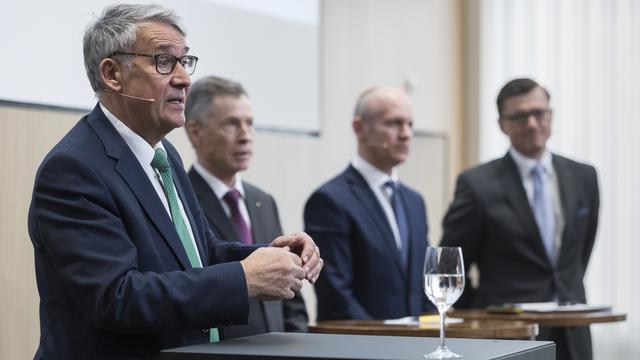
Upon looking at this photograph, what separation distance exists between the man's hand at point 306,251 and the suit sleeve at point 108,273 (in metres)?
0.21

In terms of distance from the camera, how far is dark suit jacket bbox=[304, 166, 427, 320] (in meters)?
4.41

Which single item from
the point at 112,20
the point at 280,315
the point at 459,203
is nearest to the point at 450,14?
the point at 459,203

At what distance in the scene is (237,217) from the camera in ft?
13.5

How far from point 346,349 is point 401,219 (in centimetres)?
232

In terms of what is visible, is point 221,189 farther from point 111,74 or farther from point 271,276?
point 271,276

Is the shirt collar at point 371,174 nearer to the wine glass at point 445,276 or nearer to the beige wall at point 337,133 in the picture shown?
the beige wall at point 337,133

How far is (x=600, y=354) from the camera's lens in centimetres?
715

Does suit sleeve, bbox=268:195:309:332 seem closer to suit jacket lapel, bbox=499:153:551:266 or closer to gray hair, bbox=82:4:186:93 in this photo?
suit jacket lapel, bbox=499:153:551:266

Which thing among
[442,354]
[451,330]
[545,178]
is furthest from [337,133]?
[442,354]

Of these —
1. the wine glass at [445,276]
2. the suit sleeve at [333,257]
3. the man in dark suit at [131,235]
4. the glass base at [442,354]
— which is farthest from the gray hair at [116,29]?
the suit sleeve at [333,257]

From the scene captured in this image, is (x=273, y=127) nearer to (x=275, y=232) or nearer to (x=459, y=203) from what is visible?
(x=459, y=203)

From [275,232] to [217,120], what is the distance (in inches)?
19.3

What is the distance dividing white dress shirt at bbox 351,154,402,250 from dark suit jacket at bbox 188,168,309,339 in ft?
1.68

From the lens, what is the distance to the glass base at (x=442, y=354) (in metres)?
2.25
